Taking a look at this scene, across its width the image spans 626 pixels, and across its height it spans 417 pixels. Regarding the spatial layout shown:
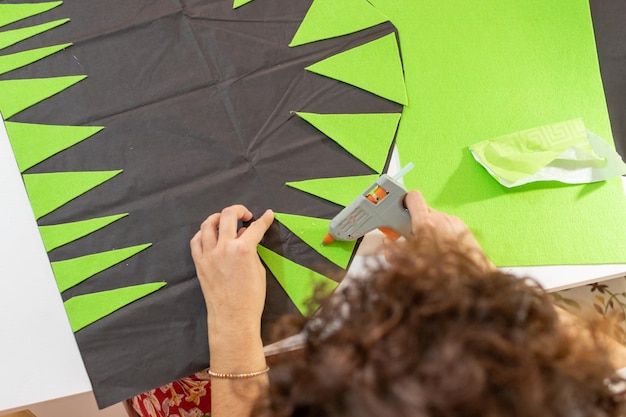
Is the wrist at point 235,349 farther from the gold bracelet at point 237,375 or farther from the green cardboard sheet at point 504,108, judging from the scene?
the green cardboard sheet at point 504,108

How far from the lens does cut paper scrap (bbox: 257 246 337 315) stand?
30.6 inches

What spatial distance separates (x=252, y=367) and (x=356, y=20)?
57 centimetres

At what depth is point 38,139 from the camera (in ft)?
2.56

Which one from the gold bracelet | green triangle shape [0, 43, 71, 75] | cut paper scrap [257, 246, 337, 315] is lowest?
the gold bracelet

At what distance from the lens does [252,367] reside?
717 mm

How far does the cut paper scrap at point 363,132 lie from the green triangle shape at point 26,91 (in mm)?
351

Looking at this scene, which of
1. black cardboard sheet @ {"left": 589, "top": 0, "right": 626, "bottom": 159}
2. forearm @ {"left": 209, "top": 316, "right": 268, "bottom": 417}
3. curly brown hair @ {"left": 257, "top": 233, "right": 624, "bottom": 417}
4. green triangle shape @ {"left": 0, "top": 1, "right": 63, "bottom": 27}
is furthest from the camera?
black cardboard sheet @ {"left": 589, "top": 0, "right": 626, "bottom": 159}

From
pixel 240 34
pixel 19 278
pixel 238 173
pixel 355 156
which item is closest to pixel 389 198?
pixel 355 156

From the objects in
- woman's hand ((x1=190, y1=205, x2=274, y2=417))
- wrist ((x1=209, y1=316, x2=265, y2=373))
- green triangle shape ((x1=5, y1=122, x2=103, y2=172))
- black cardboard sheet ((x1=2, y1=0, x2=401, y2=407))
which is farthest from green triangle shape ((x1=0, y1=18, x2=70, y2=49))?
wrist ((x1=209, y1=316, x2=265, y2=373))

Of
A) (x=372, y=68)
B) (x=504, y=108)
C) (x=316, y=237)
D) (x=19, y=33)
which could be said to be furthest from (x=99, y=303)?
(x=504, y=108)

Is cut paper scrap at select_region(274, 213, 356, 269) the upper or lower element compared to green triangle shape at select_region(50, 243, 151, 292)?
lower

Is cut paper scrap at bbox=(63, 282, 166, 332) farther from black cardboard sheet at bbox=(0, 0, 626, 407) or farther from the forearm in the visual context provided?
the forearm

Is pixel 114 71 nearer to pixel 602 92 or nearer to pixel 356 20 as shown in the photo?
pixel 356 20

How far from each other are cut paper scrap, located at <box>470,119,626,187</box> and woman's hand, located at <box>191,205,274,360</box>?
15.4 inches
